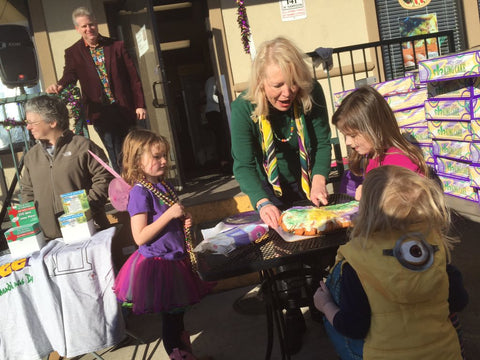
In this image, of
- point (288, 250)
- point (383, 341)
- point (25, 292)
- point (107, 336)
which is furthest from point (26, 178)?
point (383, 341)

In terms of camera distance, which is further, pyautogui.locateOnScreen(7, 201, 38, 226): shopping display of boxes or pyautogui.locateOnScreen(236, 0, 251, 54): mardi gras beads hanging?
pyautogui.locateOnScreen(236, 0, 251, 54): mardi gras beads hanging

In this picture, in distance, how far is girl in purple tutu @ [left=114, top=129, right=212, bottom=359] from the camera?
7.77 ft

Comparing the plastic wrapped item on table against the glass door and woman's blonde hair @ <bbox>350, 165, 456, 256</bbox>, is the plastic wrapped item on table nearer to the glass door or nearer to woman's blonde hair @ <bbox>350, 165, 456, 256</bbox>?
woman's blonde hair @ <bbox>350, 165, 456, 256</bbox>

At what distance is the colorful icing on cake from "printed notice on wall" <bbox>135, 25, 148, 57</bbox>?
397 centimetres

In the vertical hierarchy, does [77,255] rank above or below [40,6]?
below

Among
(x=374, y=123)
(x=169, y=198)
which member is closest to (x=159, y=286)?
(x=169, y=198)

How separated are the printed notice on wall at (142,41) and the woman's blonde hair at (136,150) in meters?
3.11

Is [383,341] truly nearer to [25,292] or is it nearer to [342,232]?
[342,232]

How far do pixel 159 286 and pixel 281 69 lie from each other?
128 cm

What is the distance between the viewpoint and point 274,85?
2168mm

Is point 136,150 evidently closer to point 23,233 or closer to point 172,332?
point 23,233

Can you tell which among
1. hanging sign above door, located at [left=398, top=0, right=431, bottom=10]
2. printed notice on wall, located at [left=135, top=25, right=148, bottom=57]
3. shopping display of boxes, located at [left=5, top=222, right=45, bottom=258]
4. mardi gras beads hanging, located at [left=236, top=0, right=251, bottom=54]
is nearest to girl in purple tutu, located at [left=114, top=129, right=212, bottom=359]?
shopping display of boxes, located at [left=5, top=222, right=45, bottom=258]

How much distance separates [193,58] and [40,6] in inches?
181

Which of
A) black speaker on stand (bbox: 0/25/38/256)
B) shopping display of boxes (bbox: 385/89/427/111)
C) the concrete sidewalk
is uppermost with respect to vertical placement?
black speaker on stand (bbox: 0/25/38/256)
